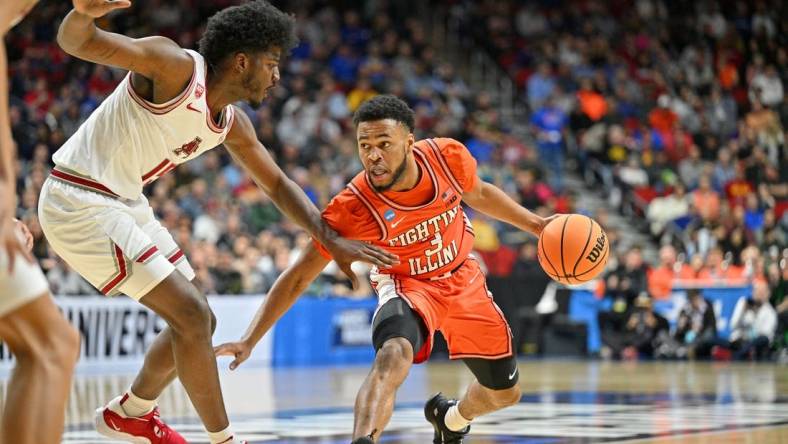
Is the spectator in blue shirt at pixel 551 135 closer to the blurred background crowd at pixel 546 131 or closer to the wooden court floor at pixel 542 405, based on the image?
the blurred background crowd at pixel 546 131

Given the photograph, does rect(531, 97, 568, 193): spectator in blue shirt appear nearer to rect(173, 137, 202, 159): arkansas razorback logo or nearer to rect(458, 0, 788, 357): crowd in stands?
rect(458, 0, 788, 357): crowd in stands

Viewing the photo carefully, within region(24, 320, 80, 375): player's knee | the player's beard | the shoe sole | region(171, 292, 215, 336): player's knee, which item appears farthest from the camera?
the player's beard

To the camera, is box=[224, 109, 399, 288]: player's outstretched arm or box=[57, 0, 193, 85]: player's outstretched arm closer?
box=[57, 0, 193, 85]: player's outstretched arm

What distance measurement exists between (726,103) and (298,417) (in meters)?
14.8

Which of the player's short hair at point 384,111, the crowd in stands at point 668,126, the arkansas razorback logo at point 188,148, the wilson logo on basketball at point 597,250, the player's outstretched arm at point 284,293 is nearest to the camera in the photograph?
the arkansas razorback logo at point 188,148

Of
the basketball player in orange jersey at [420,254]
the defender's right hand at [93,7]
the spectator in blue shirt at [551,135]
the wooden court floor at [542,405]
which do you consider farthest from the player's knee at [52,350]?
the spectator in blue shirt at [551,135]

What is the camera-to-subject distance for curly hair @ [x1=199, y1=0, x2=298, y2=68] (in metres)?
5.65

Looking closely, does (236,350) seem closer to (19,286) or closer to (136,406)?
(136,406)

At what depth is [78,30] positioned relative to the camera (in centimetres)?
507

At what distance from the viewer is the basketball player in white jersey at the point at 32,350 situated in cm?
359

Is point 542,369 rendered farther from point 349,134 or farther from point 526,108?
point 526,108

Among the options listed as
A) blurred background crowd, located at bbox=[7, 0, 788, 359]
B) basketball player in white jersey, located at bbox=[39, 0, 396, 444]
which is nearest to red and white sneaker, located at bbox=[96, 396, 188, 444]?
basketball player in white jersey, located at bbox=[39, 0, 396, 444]

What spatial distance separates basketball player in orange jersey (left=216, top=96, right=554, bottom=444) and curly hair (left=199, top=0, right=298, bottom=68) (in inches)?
27.9

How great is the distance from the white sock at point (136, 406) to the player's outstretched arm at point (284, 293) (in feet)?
1.49
